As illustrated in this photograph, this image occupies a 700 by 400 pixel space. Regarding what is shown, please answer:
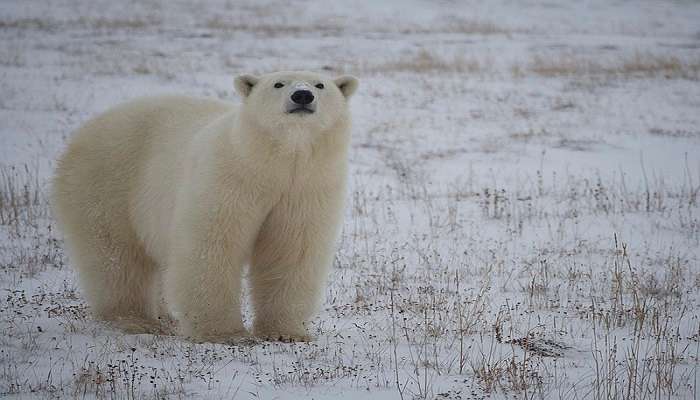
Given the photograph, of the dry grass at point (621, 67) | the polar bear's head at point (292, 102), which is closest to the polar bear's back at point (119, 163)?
the polar bear's head at point (292, 102)

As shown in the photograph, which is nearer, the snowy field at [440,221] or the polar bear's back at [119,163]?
the snowy field at [440,221]

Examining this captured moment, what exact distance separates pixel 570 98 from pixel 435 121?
3.57 meters

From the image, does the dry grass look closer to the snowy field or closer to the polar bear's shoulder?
the snowy field

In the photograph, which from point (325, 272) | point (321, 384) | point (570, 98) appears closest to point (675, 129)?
point (570, 98)

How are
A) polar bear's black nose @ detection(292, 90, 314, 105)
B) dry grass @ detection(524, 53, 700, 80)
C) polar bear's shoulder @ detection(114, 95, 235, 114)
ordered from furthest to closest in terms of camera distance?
dry grass @ detection(524, 53, 700, 80) → polar bear's shoulder @ detection(114, 95, 235, 114) → polar bear's black nose @ detection(292, 90, 314, 105)

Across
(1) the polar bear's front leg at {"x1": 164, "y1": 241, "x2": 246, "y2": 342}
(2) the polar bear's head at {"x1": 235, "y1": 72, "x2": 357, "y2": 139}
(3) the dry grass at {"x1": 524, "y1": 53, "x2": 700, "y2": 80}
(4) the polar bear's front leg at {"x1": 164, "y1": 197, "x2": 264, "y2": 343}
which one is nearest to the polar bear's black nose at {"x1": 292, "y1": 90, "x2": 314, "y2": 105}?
(2) the polar bear's head at {"x1": 235, "y1": 72, "x2": 357, "y2": 139}

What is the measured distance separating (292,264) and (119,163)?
1.53 metres

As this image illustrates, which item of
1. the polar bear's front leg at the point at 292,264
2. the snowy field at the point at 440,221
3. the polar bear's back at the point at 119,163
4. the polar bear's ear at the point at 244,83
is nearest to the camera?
the snowy field at the point at 440,221

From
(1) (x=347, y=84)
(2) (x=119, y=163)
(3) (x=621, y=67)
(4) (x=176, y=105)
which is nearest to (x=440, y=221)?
(1) (x=347, y=84)

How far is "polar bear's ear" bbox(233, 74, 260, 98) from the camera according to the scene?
4.40 metres

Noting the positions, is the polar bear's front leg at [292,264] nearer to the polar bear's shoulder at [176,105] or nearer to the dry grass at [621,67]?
the polar bear's shoulder at [176,105]

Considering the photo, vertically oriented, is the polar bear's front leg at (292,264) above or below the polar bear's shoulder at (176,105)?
below

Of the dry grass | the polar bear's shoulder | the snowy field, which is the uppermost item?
the polar bear's shoulder

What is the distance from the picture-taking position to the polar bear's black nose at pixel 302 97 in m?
3.95
